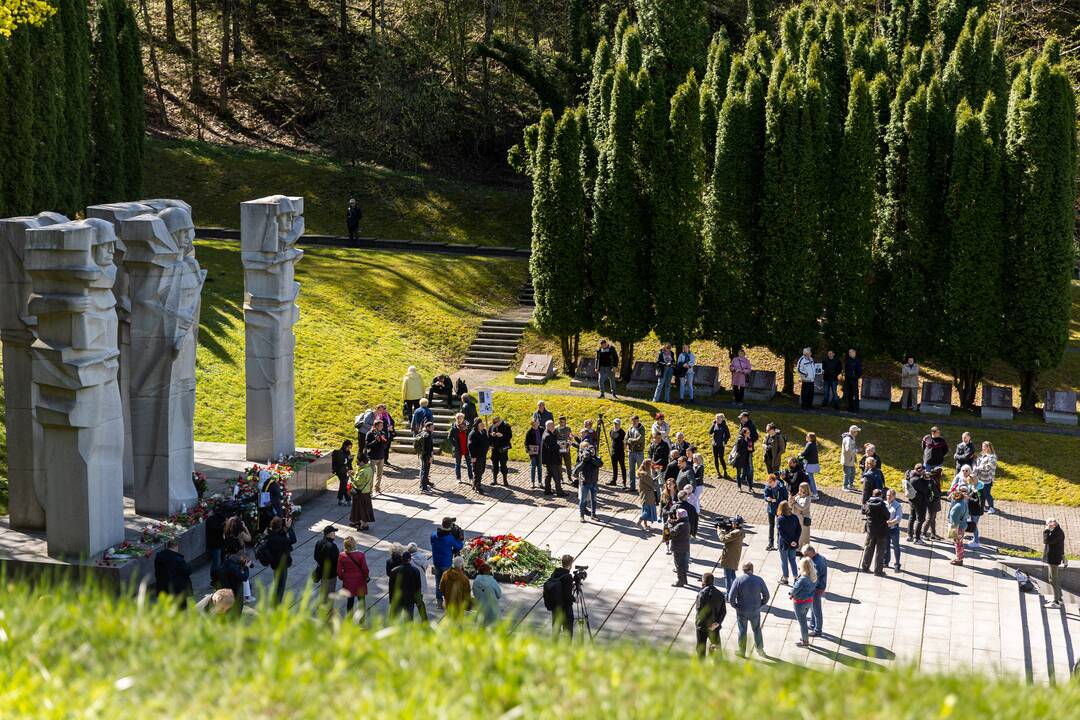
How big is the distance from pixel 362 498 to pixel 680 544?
5552 mm

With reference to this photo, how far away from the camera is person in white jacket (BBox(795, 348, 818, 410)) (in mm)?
27922

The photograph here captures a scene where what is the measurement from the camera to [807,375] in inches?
1099

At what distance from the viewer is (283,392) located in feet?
77.4

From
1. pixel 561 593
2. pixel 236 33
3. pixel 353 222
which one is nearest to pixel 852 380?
pixel 561 593

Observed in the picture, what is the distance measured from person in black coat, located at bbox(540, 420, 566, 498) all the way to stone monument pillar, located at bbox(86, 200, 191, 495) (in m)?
7.27

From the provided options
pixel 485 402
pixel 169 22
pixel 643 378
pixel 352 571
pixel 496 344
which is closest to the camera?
pixel 352 571

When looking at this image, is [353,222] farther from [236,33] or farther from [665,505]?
[665,505]

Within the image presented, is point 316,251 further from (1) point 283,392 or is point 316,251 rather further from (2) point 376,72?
(1) point 283,392

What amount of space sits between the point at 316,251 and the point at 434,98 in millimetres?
10610

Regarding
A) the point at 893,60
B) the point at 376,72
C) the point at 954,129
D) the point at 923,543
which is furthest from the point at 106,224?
the point at 376,72

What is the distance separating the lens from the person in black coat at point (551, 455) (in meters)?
23.6

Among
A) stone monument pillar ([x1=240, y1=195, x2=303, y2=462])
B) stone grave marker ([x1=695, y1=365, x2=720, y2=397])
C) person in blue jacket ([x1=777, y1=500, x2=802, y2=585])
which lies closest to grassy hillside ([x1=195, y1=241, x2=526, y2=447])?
stone monument pillar ([x1=240, y1=195, x2=303, y2=462])

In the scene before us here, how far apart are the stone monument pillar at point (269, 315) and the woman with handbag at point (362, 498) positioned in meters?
2.73

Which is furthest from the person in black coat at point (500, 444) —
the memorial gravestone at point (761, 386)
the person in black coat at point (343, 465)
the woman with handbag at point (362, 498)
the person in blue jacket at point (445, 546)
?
the memorial gravestone at point (761, 386)
